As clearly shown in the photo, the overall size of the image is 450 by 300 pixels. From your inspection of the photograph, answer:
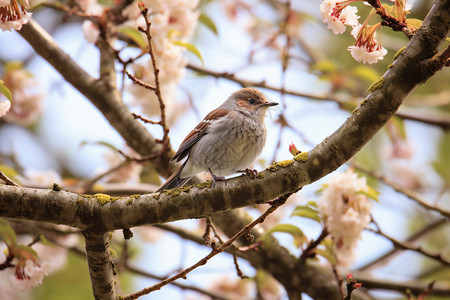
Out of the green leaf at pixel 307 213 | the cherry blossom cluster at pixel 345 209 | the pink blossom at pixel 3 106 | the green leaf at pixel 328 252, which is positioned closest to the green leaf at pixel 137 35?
the pink blossom at pixel 3 106

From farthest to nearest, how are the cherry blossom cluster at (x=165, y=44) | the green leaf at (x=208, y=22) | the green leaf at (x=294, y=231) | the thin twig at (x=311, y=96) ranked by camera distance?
the thin twig at (x=311, y=96)
the green leaf at (x=208, y=22)
the cherry blossom cluster at (x=165, y=44)
the green leaf at (x=294, y=231)

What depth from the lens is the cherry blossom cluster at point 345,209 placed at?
3.59m

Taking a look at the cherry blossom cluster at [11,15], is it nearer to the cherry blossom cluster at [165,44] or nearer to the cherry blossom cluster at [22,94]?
the cherry blossom cluster at [165,44]

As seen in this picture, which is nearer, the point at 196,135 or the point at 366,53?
the point at 366,53

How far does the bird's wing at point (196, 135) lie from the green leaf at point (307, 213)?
3.42 ft

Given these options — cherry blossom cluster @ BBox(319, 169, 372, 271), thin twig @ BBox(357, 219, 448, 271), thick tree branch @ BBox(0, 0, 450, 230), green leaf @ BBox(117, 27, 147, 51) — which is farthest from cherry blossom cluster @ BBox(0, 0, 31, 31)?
thin twig @ BBox(357, 219, 448, 271)

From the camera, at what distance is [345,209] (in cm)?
364

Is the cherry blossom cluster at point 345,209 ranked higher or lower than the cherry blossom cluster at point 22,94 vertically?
lower

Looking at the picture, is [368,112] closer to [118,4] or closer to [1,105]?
[1,105]

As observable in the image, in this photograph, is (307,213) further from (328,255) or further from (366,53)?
(366,53)

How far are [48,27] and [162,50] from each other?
3.00 metres

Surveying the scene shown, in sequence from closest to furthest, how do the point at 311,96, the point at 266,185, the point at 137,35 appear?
1. the point at 266,185
2. the point at 137,35
3. the point at 311,96

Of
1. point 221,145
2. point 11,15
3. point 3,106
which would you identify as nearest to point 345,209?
point 221,145

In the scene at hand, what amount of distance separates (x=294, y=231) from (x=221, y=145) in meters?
0.91
